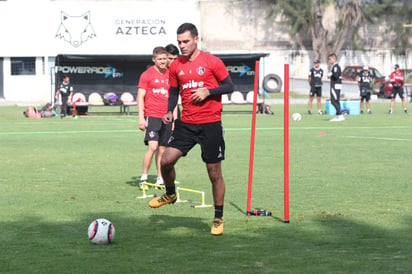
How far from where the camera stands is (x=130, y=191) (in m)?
13.4

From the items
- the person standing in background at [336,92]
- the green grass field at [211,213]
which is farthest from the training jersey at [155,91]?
the person standing in background at [336,92]

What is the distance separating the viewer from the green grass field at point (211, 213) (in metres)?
8.17

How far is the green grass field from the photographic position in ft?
26.8

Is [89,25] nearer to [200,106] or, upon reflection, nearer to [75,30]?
[75,30]

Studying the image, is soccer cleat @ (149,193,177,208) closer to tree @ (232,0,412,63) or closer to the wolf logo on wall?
the wolf logo on wall

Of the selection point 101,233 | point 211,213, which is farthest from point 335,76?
point 101,233

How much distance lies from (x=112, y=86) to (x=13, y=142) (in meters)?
18.8

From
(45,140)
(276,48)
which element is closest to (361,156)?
(45,140)

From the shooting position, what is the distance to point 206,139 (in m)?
9.79

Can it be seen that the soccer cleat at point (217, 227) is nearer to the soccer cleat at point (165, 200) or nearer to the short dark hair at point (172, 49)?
the soccer cleat at point (165, 200)

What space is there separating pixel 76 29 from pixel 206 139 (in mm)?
50113

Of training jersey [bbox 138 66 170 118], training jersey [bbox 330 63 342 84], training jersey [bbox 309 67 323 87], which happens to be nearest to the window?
training jersey [bbox 309 67 323 87]

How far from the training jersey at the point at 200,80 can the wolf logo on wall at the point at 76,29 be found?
4942 centimetres

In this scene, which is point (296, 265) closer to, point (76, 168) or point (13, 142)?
point (76, 168)
